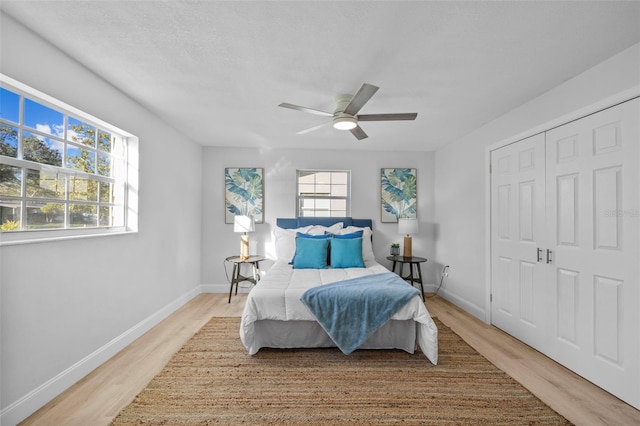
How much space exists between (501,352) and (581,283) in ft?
3.08

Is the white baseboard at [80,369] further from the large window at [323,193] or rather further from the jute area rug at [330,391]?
the large window at [323,193]

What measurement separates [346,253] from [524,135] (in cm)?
235

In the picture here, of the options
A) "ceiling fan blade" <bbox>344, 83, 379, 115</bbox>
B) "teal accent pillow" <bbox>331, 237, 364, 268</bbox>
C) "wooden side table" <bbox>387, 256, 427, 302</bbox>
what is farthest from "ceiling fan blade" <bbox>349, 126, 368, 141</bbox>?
"wooden side table" <bbox>387, 256, 427, 302</bbox>

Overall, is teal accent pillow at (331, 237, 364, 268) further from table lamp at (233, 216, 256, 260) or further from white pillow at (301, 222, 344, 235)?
table lamp at (233, 216, 256, 260)

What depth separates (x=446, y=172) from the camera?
184 inches

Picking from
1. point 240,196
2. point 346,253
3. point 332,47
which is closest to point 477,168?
point 346,253

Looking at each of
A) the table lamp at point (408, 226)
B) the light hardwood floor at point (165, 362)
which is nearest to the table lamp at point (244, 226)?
the light hardwood floor at point (165, 362)

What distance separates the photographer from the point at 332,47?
6.56 feet

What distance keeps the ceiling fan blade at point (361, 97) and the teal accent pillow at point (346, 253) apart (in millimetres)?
1808

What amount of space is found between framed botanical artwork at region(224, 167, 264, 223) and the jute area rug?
96.2 inches

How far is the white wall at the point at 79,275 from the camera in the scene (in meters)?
1.76

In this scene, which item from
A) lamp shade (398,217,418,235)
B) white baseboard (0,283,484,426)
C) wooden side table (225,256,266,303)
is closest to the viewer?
white baseboard (0,283,484,426)

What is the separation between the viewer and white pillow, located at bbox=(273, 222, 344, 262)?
170 inches

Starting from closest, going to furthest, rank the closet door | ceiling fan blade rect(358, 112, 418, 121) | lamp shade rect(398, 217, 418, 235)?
the closet door, ceiling fan blade rect(358, 112, 418, 121), lamp shade rect(398, 217, 418, 235)
